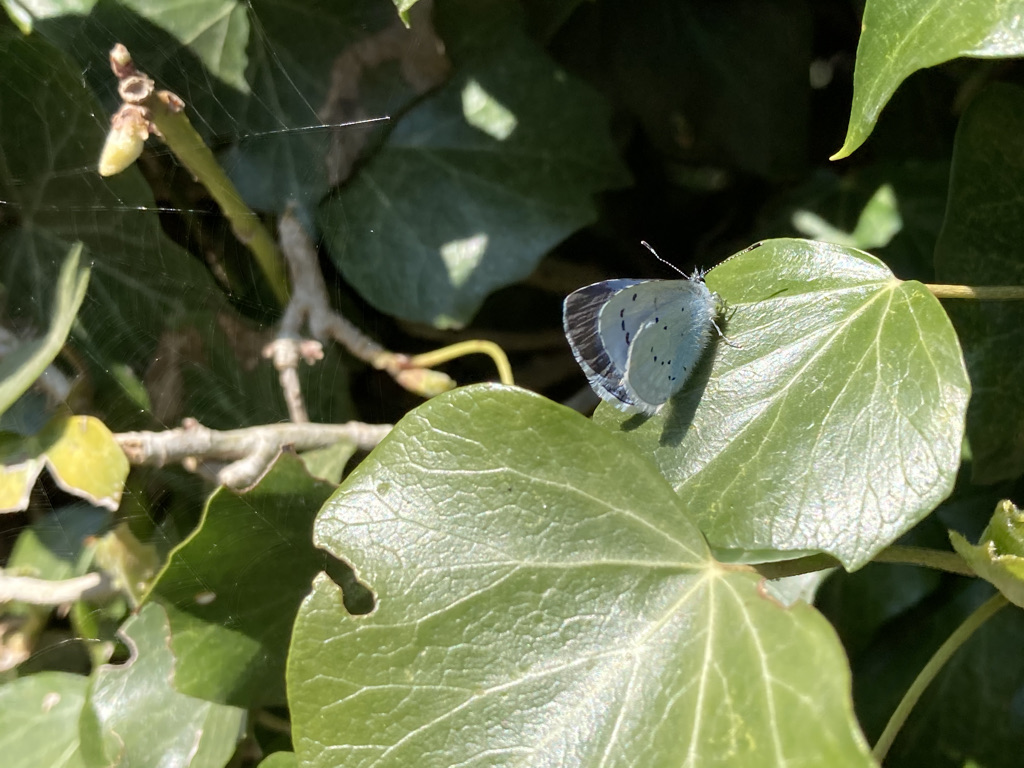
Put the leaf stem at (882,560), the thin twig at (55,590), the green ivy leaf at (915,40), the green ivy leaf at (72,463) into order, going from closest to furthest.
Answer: the green ivy leaf at (915,40)
the leaf stem at (882,560)
the green ivy leaf at (72,463)
the thin twig at (55,590)

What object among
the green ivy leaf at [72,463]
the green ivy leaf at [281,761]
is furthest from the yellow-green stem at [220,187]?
the green ivy leaf at [281,761]

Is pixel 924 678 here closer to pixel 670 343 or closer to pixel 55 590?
pixel 670 343

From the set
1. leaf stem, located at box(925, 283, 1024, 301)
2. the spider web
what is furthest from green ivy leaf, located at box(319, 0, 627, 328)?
leaf stem, located at box(925, 283, 1024, 301)

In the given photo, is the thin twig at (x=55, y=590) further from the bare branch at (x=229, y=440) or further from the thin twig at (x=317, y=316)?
the thin twig at (x=317, y=316)

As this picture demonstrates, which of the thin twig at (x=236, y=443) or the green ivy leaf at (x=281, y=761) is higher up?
the thin twig at (x=236, y=443)

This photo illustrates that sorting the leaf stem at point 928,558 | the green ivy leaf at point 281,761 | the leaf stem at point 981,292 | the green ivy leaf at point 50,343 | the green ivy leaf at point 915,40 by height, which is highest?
the green ivy leaf at point 50,343

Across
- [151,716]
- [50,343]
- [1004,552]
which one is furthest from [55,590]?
[1004,552]
